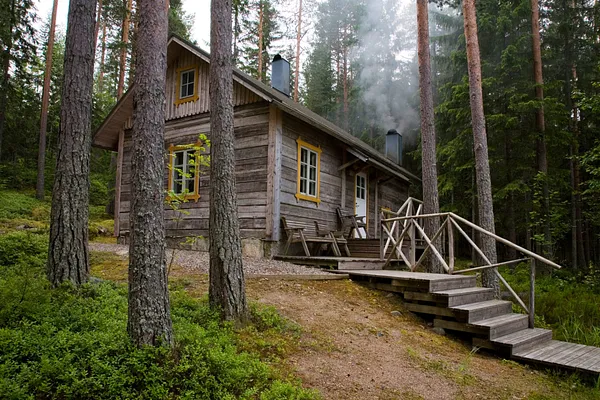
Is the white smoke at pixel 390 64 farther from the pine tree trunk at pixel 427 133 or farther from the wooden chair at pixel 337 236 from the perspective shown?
the pine tree trunk at pixel 427 133

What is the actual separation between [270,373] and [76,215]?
306cm

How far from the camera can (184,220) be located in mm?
11047

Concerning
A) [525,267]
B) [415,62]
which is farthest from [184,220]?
[415,62]

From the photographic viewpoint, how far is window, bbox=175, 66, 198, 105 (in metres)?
11.2

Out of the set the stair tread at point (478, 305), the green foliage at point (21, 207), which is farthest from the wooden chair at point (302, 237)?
the green foliage at point (21, 207)

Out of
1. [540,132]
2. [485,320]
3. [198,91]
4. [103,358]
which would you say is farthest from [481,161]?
[103,358]

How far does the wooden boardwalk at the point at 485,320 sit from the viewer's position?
5027mm

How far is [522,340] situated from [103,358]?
5.24 meters

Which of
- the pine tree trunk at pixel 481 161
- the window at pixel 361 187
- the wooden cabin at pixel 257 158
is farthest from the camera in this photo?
the window at pixel 361 187

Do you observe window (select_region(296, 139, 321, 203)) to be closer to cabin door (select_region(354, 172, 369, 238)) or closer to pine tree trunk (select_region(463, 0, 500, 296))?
cabin door (select_region(354, 172, 369, 238))

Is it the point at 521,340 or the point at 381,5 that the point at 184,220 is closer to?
the point at 521,340

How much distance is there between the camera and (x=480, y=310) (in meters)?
5.79

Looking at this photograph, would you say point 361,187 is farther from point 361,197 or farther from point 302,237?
point 302,237

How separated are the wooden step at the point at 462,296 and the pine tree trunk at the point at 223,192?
321cm
